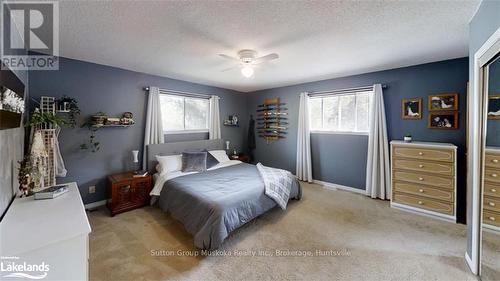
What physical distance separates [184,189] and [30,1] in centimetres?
229

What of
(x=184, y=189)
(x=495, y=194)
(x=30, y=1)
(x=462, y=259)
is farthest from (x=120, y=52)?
(x=462, y=259)

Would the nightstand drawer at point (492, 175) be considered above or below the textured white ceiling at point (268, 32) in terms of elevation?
below

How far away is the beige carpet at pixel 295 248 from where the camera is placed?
1828mm

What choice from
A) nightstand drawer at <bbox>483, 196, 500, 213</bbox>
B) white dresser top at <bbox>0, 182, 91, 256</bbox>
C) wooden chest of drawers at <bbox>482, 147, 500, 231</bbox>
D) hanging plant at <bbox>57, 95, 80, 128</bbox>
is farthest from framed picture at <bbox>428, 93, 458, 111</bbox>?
hanging plant at <bbox>57, 95, 80, 128</bbox>

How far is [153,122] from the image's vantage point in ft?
12.3

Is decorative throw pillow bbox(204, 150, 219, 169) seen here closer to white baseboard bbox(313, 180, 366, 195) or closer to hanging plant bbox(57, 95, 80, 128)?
hanging plant bbox(57, 95, 80, 128)

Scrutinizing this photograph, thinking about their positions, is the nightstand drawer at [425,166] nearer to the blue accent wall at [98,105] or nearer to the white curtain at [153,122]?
the white curtain at [153,122]

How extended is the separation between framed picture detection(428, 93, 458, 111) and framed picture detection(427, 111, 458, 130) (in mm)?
76

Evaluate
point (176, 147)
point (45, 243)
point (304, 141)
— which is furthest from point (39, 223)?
point (304, 141)

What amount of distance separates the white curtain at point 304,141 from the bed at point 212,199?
117 cm

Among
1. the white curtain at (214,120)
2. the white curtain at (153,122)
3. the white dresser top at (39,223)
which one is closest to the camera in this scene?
the white dresser top at (39,223)

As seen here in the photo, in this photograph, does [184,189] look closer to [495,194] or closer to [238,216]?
[238,216]

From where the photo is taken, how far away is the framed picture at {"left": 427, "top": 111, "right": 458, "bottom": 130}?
2965 mm

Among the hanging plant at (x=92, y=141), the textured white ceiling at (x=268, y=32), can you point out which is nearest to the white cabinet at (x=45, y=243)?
the textured white ceiling at (x=268, y=32)
